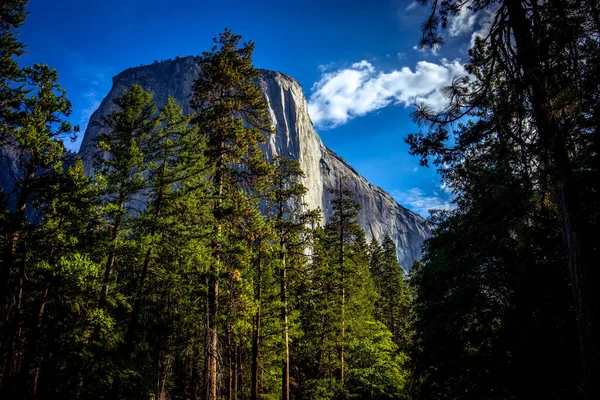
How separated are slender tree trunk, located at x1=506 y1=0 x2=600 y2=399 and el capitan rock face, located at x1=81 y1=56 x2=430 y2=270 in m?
82.1

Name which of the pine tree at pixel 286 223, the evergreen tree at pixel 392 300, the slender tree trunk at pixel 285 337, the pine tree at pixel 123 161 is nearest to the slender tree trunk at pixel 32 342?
the pine tree at pixel 123 161

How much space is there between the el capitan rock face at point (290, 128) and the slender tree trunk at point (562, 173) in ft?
270

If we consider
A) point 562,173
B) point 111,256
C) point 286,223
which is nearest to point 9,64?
point 111,256

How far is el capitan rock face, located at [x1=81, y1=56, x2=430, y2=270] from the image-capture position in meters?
95.2

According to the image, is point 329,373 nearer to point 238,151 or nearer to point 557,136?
point 238,151

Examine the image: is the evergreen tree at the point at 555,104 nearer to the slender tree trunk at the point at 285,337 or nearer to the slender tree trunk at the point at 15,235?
the slender tree trunk at the point at 285,337

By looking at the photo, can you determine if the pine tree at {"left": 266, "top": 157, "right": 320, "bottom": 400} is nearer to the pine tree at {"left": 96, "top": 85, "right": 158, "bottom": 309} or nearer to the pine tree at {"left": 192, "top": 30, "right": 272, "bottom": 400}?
the pine tree at {"left": 192, "top": 30, "right": 272, "bottom": 400}

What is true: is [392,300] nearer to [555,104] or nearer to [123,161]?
[123,161]

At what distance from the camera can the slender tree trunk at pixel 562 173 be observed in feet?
13.1

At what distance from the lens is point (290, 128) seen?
A: 97.9m

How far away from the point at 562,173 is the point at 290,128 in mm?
96591

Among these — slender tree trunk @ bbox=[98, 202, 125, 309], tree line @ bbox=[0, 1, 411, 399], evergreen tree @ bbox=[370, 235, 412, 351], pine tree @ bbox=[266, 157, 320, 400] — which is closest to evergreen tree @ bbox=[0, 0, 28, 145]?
tree line @ bbox=[0, 1, 411, 399]

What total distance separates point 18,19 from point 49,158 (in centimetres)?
565

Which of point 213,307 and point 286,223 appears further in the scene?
point 286,223
